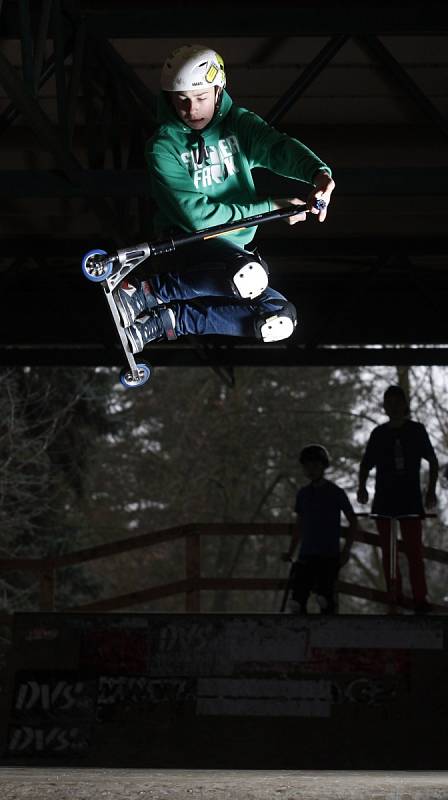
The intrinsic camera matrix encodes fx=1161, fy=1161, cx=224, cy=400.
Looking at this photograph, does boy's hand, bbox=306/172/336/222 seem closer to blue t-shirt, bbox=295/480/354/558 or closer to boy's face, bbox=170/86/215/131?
boy's face, bbox=170/86/215/131

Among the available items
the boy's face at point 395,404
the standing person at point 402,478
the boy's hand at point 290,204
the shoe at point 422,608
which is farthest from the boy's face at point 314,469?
the boy's hand at point 290,204

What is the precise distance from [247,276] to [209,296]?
0.46 m

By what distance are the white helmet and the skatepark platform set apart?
5919 mm

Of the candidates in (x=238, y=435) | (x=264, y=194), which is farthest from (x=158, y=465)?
(x=264, y=194)

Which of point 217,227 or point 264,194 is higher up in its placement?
point 264,194

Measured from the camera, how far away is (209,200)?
19.1ft

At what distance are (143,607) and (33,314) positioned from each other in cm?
2105

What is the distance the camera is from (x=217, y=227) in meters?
5.75

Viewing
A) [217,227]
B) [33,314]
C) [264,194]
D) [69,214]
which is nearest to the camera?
[217,227]

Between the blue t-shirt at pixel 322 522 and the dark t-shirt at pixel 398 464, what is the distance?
1.20 feet

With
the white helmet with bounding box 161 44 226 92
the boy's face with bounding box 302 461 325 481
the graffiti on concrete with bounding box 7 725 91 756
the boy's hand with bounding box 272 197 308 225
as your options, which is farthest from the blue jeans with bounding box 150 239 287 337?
the graffiti on concrete with bounding box 7 725 91 756

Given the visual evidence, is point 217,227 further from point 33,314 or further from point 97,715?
point 33,314

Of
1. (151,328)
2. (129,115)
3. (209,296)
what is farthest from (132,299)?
(129,115)

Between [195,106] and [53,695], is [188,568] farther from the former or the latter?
[195,106]
